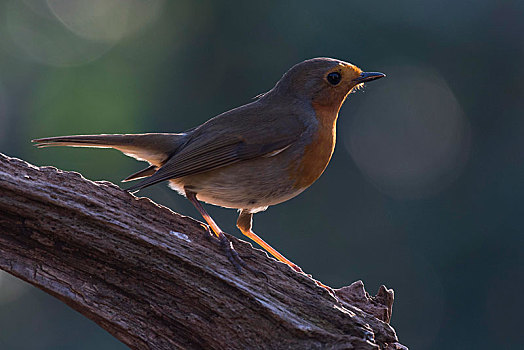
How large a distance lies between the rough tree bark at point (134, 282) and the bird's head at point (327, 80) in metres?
1.55

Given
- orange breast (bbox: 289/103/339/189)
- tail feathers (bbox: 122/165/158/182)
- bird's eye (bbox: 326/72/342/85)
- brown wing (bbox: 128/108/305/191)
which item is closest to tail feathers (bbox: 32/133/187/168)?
tail feathers (bbox: 122/165/158/182)

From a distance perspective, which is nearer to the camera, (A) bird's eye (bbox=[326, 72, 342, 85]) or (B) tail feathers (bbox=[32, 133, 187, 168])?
(B) tail feathers (bbox=[32, 133, 187, 168])

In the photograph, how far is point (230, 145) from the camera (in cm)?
405

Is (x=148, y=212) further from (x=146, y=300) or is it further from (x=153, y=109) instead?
(x=153, y=109)

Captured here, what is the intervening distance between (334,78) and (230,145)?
87 cm

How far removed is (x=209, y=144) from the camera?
13.4 ft

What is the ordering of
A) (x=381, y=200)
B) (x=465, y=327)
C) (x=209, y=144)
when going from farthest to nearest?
(x=381, y=200) < (x=465, y=327) < (x=209, y=144)

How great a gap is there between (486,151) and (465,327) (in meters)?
2.42

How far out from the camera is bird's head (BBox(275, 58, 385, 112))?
13.9 ft

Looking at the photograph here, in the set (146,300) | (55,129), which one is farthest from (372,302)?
(55,129)

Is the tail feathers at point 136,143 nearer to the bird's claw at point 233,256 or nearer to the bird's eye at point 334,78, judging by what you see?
the bird's claw at point 233,256

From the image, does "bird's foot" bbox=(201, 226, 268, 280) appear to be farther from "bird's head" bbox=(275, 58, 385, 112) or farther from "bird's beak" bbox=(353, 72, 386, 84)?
"bird's beak" bbox=(353, 72, 386, 84)

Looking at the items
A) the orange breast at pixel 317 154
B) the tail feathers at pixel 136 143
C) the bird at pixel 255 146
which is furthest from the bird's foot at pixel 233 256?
the tail feathers at pixel 136 143

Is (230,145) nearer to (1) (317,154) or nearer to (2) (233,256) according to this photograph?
(1) (317,154)
